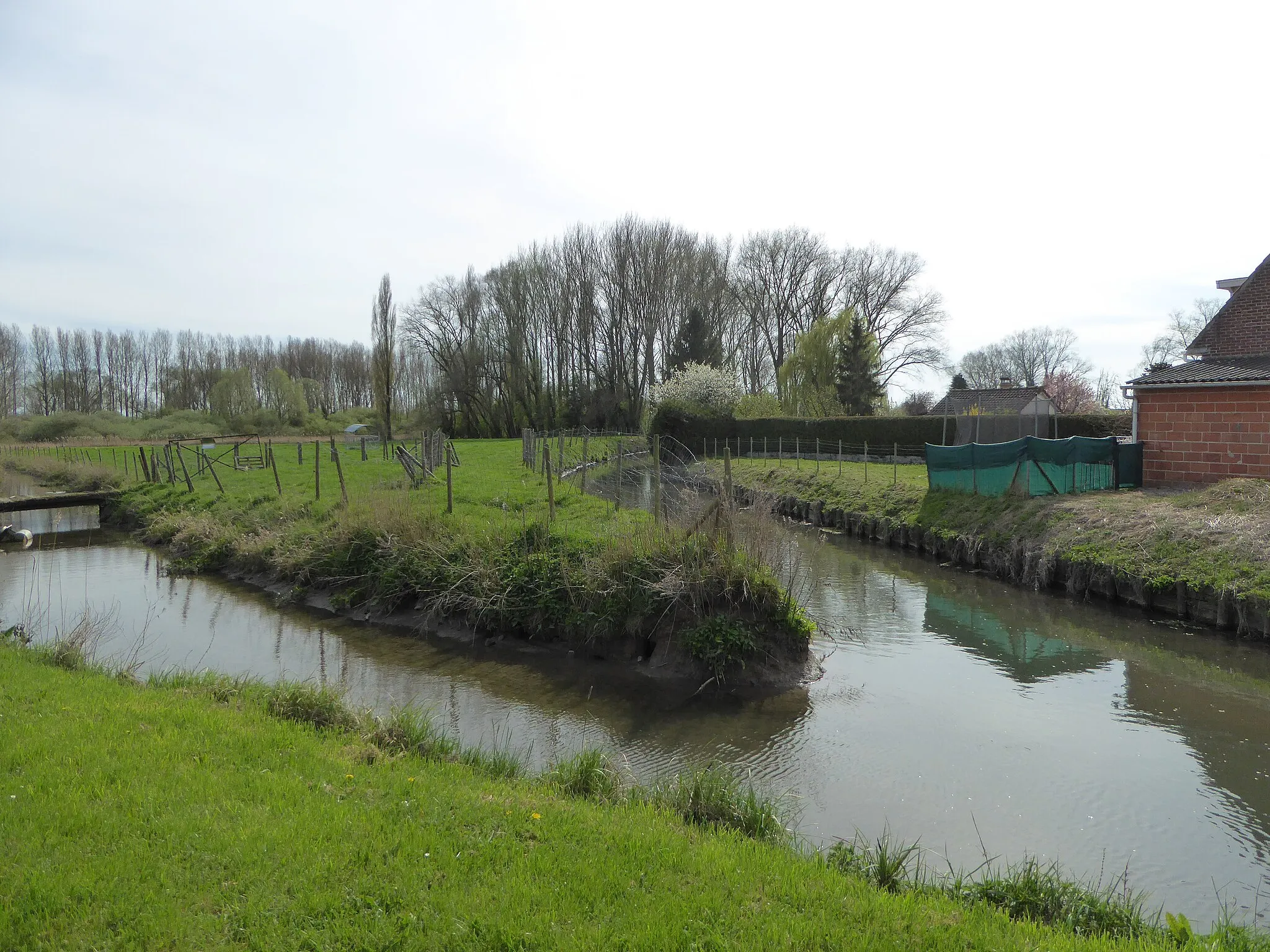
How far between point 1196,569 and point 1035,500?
4.79 m

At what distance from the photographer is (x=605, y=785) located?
6.14 meters

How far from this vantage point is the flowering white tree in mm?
48469

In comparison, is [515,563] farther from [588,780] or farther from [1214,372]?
[1214,372]

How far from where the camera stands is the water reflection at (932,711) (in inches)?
259

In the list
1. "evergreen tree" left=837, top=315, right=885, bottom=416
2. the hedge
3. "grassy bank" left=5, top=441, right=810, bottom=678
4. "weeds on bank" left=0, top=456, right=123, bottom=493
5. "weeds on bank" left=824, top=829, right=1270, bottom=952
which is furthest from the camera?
"evergreen tree" left=837, top=315, right=885, bottom=416

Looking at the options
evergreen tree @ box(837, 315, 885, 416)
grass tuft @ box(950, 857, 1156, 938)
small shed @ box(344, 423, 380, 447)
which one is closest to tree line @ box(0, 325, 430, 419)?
small shed @ box(344, 423, 380, 447)

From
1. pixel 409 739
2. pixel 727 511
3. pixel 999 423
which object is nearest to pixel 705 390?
pixel 999 423

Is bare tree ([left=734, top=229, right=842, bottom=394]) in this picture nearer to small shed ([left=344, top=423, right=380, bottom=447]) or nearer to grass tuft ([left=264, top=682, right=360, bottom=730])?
small shed ([left=344, top=423, right=380, bottom=447])

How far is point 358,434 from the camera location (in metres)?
57.0

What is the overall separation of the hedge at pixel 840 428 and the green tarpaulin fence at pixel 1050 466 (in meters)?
10.8

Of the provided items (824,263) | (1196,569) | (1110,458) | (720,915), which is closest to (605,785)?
(720,915)

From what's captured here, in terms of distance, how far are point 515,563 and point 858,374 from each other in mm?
36788

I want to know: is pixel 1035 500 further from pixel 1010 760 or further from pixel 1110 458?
pixel 1010 760

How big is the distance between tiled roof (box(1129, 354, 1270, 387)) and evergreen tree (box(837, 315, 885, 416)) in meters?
25.1
